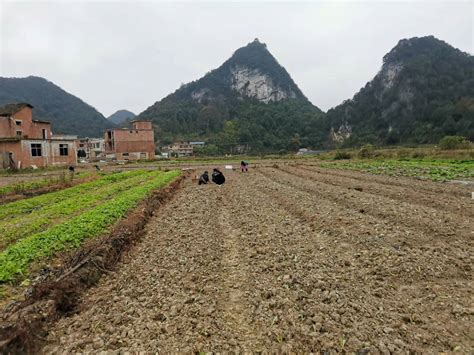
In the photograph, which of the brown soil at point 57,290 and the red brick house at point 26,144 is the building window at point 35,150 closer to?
the red brick house at point 26,144

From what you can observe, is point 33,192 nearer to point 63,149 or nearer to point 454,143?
point 63,149

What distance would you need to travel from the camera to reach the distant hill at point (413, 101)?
8006 centimetres

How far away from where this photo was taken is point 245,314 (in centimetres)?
478

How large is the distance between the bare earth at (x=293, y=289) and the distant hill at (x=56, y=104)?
398ft

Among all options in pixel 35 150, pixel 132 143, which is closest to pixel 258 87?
pixel 132 143

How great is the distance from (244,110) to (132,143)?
3397 inches

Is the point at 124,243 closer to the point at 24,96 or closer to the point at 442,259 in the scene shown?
the point at 442,259

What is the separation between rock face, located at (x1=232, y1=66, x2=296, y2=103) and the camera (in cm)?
16338

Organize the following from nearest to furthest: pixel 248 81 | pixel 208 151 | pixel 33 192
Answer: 1. pixel 33 192
2. pixel 208 151
3. pixel 248 81

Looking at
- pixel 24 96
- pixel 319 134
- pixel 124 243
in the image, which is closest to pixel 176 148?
pixel 319 134

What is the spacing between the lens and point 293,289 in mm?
5457

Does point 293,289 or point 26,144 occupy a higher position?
point 26,144

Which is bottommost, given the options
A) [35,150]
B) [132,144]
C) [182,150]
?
[182,150]

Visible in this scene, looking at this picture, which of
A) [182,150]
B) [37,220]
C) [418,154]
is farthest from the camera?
[182,150]
